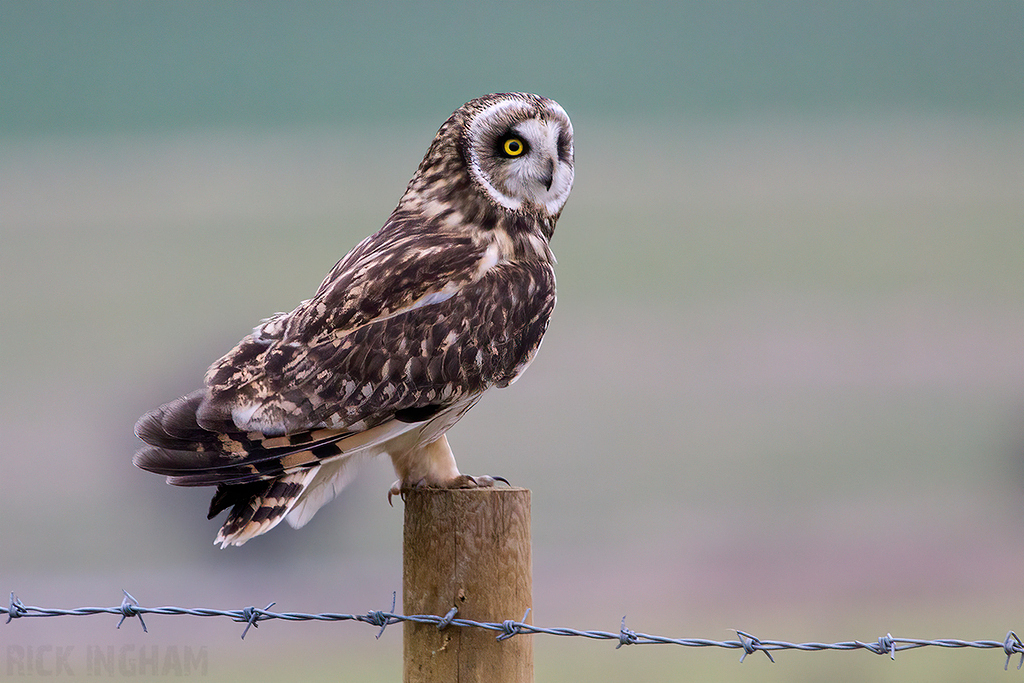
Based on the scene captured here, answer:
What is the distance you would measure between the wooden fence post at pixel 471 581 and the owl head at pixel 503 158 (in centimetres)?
118

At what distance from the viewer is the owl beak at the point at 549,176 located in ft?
10.5

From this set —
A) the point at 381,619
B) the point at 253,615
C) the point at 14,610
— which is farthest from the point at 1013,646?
the point at 14,610

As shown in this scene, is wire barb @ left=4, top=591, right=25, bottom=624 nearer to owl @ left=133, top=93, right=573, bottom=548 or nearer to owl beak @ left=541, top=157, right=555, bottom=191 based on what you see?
owl @ left=133, top=93, right=573, bottom=548

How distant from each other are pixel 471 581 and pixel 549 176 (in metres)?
1.43

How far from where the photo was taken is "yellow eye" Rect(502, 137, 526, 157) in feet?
10.4

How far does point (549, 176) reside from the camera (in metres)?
3.23

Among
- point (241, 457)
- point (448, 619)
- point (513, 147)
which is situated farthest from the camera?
point (513, 147)

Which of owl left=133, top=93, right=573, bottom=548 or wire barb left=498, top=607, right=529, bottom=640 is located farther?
owl left=133, top=93, right=573, bottom=548

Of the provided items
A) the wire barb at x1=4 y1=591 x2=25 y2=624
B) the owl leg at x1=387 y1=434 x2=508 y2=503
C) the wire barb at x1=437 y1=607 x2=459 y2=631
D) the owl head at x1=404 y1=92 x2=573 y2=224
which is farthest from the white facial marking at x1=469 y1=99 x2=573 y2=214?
the wire barb at x1=4 y1=591 x2=25 y2=624

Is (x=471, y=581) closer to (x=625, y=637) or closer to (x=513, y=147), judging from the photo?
(x=625, y=637)

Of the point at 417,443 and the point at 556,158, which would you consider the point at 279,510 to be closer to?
the point at 417,443

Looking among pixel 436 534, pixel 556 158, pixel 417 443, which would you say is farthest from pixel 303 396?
pixel 556 158

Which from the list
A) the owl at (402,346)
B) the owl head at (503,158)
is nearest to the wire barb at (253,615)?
the owl at (402,346)

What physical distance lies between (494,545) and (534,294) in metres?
0.95
